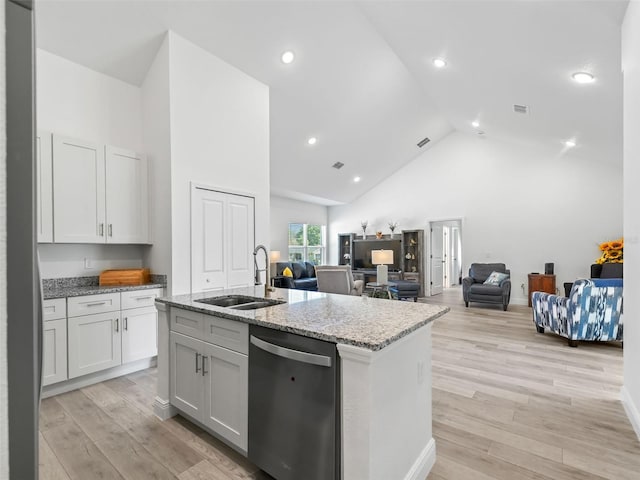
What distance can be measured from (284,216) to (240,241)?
498 centimetres

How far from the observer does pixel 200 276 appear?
3.72 metres

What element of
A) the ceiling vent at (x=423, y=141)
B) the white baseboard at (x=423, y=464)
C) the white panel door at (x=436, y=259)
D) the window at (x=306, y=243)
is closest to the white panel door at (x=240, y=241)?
the white baseboard at (x=423, y=464)

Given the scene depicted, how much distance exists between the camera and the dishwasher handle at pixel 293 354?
148cm

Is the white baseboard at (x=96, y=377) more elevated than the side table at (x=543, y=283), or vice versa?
the side table at (x=543, y=283)

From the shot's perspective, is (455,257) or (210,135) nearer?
(210,135)

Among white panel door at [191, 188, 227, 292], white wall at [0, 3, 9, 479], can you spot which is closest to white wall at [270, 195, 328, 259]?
white panel door at [191, 188, 227, 292]

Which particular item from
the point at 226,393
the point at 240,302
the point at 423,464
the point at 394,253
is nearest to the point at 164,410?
the point at 226,393

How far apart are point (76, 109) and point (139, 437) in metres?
3.22

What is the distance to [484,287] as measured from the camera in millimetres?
6469

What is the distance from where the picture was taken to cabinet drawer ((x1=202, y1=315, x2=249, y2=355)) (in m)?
1.88

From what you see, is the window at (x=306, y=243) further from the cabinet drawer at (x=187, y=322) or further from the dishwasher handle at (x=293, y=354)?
the dishwasher handle at (x=293, y=354)

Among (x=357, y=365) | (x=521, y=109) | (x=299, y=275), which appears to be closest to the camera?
(x=357, y=365)

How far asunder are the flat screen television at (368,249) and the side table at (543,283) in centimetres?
323

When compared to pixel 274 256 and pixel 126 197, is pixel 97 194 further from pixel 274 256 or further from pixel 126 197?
pixel 274 256
